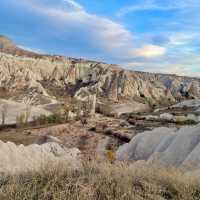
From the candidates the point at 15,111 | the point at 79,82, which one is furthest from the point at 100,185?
the point at 79,82

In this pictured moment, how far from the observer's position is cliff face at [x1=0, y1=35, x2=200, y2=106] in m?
106

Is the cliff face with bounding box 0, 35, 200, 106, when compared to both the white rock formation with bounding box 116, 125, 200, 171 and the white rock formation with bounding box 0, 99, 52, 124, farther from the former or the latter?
the white rock formation with bounding box 116, 125, 200, 171

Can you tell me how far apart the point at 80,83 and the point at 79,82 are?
51.3 inches

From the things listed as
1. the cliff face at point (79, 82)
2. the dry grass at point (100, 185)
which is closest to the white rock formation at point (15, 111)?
the cliff face at point (79, 82)

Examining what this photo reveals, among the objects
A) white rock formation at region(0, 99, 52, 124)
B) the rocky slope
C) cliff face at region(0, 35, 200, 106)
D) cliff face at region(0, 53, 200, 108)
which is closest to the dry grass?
white rock formation at region(0, 99, 52, 124)

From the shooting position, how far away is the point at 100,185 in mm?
5156

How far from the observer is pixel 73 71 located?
131 meters

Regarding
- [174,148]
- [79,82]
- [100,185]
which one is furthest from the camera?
[79,82]

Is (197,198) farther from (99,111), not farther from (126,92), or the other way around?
(126,92)

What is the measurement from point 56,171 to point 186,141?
13054 mm

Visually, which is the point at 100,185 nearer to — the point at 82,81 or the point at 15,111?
the point at 15,111

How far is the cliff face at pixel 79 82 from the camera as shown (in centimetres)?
10594

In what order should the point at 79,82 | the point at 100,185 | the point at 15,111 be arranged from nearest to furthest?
the point at 100,185 < the point at 15,111 < the point at 79,82

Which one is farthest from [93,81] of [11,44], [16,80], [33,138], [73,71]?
[33,138]
